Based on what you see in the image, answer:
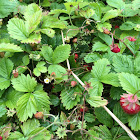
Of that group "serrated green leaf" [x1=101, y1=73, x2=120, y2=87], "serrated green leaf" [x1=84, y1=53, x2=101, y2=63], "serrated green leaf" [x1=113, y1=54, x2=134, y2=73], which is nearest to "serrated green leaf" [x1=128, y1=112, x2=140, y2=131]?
"serrated green leaf" [x1=101, y1=73, x2=120, y2=87]

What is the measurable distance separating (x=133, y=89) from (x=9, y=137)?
109 cm

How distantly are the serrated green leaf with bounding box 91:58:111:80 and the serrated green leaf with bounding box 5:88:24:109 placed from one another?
0.72m

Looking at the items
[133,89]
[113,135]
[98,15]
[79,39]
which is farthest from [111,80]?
[98,15]

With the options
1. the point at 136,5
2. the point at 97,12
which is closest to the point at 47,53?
the point at 97,12

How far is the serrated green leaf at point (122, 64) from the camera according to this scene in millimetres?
1490

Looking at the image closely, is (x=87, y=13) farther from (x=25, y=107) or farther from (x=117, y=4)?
(x=25, y=107)

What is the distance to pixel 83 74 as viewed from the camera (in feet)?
5.53

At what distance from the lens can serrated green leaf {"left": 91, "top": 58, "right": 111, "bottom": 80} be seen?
1.49 metres

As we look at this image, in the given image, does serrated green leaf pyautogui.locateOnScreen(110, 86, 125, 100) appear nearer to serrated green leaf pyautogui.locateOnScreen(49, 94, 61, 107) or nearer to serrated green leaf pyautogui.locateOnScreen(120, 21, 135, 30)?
serrated green leaf pyautogui.locateOnScreen(49, 94, 61, 107)

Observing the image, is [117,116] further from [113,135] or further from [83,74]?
[83,74]

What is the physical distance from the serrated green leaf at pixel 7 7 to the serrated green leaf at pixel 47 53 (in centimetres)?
84

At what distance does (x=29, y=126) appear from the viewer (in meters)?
1.39

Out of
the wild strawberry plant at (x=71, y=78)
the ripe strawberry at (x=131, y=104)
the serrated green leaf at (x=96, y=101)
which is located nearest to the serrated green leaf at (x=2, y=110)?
the wild strawberry plant at (x=71, y=78)

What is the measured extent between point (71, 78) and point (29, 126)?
0.57 meters
